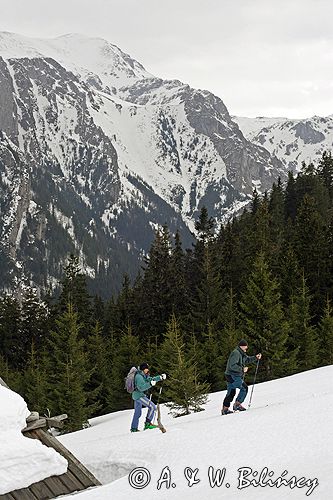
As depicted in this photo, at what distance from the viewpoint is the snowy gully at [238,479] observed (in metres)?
7.33

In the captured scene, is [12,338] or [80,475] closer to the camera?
[80,475]

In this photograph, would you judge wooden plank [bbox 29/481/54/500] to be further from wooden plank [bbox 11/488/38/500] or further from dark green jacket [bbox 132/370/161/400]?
dark green jacket [bbox 132/370/161/400]

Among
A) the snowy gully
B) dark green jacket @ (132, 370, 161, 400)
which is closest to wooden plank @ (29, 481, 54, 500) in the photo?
the snowy gully

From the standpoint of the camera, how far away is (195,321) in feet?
154

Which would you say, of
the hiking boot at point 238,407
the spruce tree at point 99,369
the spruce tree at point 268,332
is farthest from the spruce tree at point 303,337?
the hiking boot at point 238,407

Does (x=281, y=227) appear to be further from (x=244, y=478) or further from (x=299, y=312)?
(x=244, y=478)

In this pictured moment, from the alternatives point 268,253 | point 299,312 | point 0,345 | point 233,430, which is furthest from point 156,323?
point 233,430

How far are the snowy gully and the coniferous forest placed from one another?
1083cm

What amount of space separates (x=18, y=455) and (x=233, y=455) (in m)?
3.85

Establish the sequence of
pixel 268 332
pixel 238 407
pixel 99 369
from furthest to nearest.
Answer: pixel 99 369
pixel 268 332
pixel 238 407

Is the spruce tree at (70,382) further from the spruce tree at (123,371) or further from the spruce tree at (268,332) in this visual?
the spruce tree at (268,332)

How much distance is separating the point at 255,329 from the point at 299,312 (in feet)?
20.1

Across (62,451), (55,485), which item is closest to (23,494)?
(55,485)

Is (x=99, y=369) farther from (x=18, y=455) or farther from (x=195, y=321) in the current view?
(x=18, y=455)
